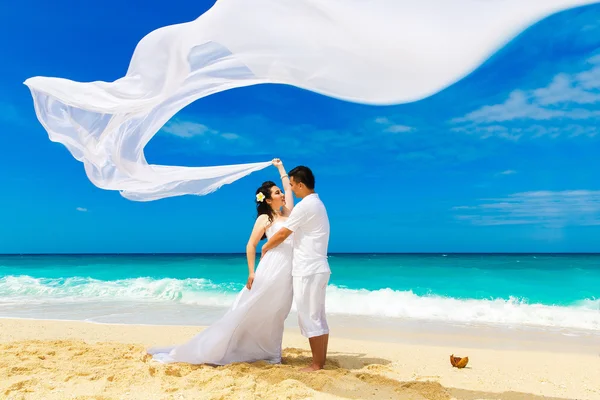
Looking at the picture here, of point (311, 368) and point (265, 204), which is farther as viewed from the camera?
point (265, 204)

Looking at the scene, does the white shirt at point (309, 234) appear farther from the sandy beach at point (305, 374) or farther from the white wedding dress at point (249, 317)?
the sandy beach at point (305, 374)

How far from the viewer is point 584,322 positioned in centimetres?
942

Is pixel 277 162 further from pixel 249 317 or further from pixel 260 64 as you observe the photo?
pixel 249 317

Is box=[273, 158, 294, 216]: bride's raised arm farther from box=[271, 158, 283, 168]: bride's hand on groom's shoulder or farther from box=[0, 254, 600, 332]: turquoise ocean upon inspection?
box=[0, 254, 600, 332]: turquoise ocean

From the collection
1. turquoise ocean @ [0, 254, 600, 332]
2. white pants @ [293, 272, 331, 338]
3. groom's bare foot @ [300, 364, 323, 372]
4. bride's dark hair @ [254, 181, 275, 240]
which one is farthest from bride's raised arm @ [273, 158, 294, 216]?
turquoise ocean @ [0, 254, 600, 332]

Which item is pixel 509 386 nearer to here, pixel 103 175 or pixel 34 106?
pixel 103 175

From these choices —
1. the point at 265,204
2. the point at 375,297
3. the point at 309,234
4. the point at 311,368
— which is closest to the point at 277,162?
the point at 265,204

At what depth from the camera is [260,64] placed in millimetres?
3988

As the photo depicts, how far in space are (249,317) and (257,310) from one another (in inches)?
3.8

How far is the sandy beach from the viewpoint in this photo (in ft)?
11.9

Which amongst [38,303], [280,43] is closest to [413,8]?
[280,43]

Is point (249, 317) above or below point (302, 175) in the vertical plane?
below

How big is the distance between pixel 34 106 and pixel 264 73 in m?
2.36

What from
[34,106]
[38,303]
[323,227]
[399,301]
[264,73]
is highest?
[264,73]
